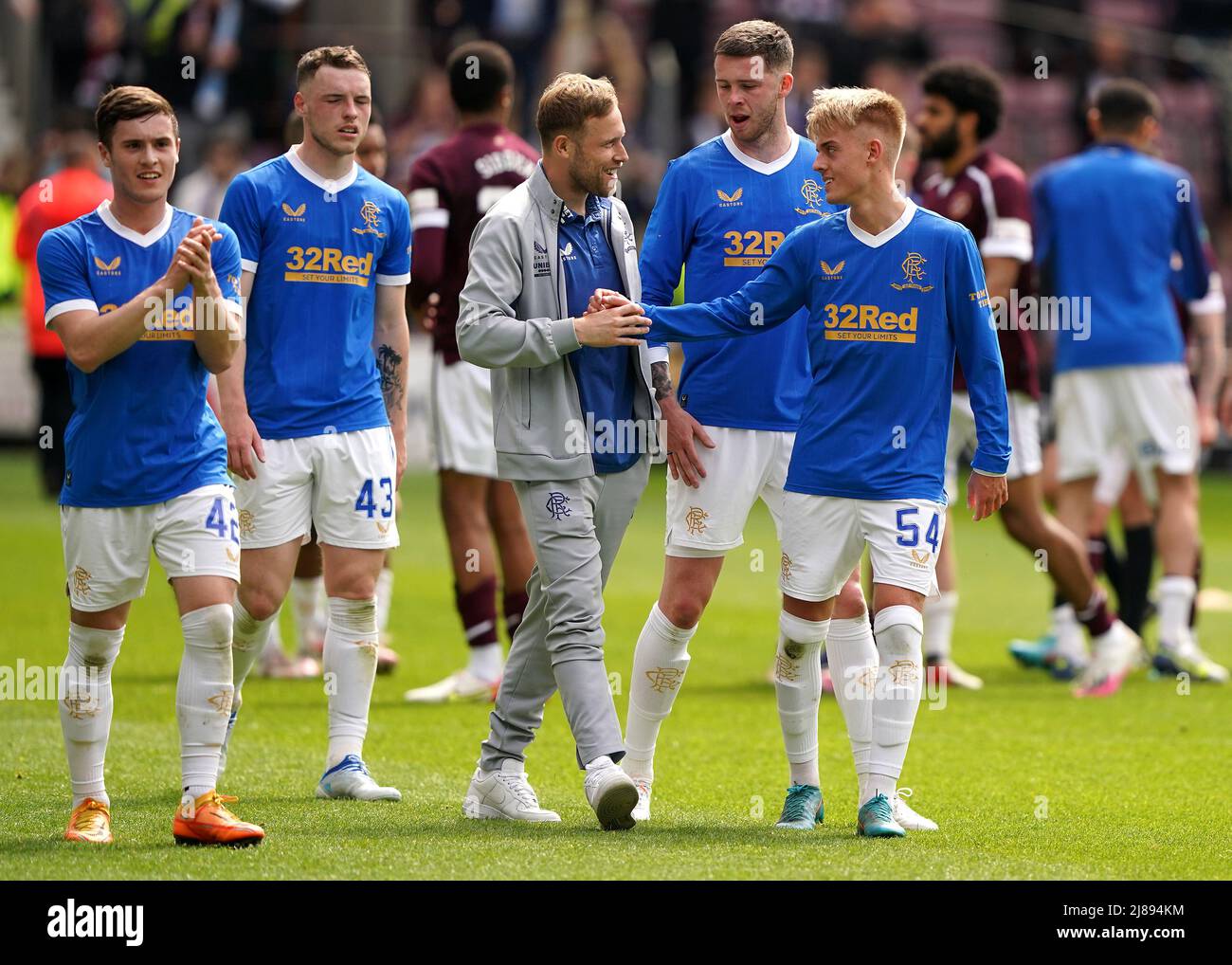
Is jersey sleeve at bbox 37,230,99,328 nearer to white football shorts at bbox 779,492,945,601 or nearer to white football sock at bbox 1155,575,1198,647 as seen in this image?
white football shorts at bbox 779,492,945,601

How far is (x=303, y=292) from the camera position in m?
6.30

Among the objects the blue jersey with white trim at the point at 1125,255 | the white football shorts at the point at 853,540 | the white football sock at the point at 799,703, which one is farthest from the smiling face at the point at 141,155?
the blue jersey with white trim at the point at 1125,255

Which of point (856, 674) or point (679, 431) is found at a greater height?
point (679, 431)

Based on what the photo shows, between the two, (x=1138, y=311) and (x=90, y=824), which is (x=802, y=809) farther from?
(x=1138, y=311)

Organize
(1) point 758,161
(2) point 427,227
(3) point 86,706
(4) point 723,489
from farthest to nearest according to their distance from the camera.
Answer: (2) point 427,227
(1) point 758,161
(4) point 723,489
(3) point 86,706

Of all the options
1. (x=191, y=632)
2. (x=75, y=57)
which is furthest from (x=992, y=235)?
(x=75, y=57)

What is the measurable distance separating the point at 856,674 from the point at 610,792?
89 centimetres

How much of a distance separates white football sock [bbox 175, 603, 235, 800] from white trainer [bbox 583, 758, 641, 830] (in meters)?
1.08

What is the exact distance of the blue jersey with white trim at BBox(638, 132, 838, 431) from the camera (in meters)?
6.14

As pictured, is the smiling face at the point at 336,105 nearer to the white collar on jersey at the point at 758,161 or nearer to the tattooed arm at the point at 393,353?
the tattooed arm at the point at 393,353

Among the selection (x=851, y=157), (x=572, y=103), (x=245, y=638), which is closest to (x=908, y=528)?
(x=851, y=157)

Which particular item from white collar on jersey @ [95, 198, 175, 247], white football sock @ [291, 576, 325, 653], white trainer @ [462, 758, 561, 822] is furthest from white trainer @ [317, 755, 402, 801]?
white football sock @ [291, 576, 325, 653]

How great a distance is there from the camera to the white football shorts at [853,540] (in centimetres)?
560

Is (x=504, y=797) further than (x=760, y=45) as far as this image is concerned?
No
